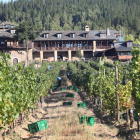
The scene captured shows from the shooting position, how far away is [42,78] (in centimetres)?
1856

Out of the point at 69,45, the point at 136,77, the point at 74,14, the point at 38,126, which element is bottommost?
the point at 38,126

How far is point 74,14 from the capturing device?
120125mm

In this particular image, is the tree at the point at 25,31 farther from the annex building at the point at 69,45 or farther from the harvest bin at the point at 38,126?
the harvest bin at the point at 38,126

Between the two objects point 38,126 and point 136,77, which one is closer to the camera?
point 136,77

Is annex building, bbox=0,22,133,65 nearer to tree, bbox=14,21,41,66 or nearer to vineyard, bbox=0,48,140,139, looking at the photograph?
tree, bbox=14,21,41,66

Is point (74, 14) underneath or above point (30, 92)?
above

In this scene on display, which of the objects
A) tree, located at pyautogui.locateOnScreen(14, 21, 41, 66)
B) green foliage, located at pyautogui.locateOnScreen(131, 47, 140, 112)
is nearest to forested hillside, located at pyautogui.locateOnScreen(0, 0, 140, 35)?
tree, located at pyautogui.locateOnScreen(14, 21, 41, 66)

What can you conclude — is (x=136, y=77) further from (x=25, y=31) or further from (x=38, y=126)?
(x=25, y=31)

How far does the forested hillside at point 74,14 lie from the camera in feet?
318

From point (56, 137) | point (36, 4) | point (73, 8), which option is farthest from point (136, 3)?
point (56, 137)

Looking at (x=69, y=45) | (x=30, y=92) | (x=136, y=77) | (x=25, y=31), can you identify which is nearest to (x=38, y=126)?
(x=30, y=92)

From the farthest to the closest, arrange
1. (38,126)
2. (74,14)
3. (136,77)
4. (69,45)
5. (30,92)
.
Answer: (74,14)
(69,45)
(30,92)
(38,126)
(136,77)

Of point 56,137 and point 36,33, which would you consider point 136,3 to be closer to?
point 36,33

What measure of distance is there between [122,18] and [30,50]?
2374 inches
